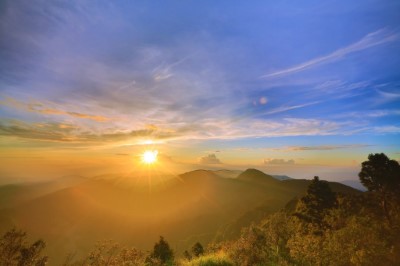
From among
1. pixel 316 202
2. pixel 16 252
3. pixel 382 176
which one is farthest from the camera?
pixel 316 202

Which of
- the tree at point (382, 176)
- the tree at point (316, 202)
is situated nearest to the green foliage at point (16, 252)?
the tree at point (316, 202)

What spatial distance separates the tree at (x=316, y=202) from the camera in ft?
133

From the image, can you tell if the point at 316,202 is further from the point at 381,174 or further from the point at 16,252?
the point at 16,252

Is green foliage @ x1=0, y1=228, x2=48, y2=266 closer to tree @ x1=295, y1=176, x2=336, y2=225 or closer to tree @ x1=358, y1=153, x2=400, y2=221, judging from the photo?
tree @ x1=295, y1=176, x2=336, y2=225

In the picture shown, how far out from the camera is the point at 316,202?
137 ft

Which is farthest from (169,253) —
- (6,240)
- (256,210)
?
(256,210)

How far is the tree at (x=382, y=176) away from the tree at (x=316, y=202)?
217 inches

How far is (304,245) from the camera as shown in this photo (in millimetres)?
14508

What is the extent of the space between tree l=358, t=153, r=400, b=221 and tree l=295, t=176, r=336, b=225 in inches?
217

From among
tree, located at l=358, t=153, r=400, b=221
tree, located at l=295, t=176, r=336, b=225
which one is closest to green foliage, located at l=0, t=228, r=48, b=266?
tree, located at l=295, t=176, r=336, b=225

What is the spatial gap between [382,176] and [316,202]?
9.56 m

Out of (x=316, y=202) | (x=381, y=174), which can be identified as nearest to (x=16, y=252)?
(x=316, y=202)

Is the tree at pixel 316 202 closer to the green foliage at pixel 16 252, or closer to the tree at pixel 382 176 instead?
the tree at pixel 382 176

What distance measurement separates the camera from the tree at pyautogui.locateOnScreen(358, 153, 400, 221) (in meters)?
37.3
